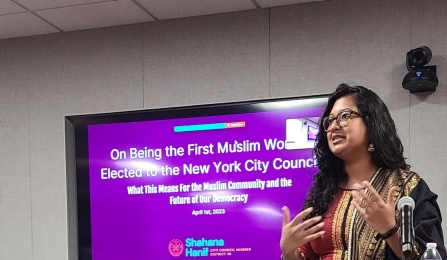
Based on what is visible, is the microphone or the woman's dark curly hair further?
the woman's dark curly hair

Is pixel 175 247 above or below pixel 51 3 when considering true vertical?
below

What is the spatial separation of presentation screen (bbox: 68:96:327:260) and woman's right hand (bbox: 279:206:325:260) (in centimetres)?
186

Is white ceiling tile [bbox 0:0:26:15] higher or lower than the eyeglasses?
higher

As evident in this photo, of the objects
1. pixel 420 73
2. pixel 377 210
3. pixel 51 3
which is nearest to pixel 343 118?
pixel 377 210

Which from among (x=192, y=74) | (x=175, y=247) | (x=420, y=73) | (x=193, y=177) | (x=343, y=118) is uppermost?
(x=192, y=74)

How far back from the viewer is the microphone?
1469 millimetres

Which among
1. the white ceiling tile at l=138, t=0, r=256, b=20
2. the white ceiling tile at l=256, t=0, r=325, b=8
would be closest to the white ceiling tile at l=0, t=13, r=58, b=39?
the white ceiling tile at l=138, t=0, r=256, b=20

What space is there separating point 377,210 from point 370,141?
276 mm

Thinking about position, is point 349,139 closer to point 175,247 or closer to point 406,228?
point 406,228

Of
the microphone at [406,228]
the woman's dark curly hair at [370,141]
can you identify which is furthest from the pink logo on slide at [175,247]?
the microphone at [406,228]

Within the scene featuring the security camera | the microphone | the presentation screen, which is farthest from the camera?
the presentation screen

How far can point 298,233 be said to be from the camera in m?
1.82

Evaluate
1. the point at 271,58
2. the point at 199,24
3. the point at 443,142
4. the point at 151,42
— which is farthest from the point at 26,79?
the point at 443,142

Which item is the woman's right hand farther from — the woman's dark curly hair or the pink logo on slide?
the pink logo on slide
